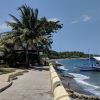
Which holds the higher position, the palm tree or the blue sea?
the palm tree

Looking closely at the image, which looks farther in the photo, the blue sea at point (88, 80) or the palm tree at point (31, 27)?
the palm tree at point (31, 27)

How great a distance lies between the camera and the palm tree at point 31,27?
43250mm

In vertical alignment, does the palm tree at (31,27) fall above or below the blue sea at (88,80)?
above

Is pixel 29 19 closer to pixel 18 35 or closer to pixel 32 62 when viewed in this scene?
pixel 18 35

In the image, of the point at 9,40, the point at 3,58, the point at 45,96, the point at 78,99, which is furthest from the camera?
the point at 3,58

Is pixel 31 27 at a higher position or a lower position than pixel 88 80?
higher

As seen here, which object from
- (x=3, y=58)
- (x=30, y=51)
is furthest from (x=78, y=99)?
(x=30, y=51)

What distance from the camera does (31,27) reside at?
4416cm

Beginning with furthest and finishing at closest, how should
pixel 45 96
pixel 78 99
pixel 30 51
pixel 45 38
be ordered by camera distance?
pixel 30 51 → pixel 45 38 → pixel 78 99 → pixel 45 96

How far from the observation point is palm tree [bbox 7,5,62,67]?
1703 inches

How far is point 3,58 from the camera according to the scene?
162 feet

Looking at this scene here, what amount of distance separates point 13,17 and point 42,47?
542 centimetres

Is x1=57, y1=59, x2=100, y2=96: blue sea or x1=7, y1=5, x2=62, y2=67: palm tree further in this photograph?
x1=7, y1=5, x2=62, y2=67: palm tree

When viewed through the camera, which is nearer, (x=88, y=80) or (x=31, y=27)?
(x=31, y=27)
